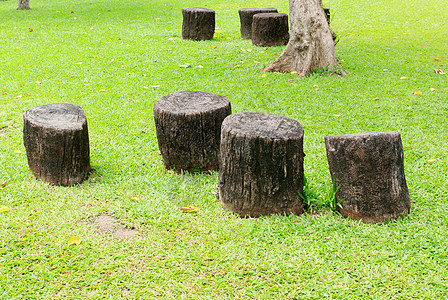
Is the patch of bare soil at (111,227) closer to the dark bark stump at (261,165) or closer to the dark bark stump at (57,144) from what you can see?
the dark bark stump at (57,144)

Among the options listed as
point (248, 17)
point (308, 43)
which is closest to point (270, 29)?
point (248, 17)

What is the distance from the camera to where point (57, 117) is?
389 cm

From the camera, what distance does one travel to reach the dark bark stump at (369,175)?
123 inches

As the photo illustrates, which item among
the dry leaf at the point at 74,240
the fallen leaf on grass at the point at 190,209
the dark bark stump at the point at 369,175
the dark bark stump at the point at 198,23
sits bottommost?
the dry leaf at the point at 74,240

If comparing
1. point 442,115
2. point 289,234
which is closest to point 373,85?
point 442,115

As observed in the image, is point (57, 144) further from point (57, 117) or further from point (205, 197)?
point (205, 197)

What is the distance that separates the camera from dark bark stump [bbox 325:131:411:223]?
3.13 m

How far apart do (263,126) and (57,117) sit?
1.94 meters

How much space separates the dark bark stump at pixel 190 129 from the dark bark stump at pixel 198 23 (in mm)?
6271

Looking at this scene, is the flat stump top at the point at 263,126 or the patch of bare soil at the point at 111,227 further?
the patch of bare soil at the point at 111,227

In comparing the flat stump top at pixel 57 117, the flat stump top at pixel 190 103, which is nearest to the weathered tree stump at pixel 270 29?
the flat stump top at pixel 190 103

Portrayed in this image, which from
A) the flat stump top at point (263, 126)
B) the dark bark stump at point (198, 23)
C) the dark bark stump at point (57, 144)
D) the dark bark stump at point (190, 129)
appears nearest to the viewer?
the flat stump top at point (263, 126)

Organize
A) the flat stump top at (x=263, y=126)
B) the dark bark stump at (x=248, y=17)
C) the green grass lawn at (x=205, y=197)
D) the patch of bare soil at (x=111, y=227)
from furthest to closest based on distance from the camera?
the dark bark stump at (x=248, y=17) → the patch of bare soil at (x=111, y=227) → the flat stump top at (x=263, y=126) → the green grass lawn at (x=205, y=197)

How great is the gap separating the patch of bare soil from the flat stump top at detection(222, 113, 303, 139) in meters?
1.16
